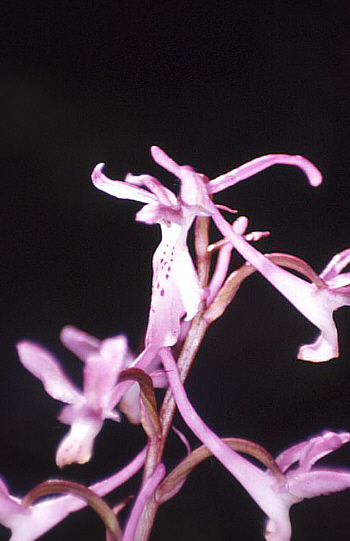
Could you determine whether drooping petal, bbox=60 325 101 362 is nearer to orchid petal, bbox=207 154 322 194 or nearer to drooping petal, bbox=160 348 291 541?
drooping petal, bbox=160 348 291 541

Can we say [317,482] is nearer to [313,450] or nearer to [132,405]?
[313,450]

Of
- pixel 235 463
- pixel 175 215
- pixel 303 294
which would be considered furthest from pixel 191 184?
pixel 235 463

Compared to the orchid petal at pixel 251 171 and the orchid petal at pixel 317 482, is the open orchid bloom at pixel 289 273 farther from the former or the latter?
the orchid petal at pixel 317 482

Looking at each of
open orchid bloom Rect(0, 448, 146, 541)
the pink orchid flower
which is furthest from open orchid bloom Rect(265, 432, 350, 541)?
open orchid bloom Rect(0, 448, 146, 541)

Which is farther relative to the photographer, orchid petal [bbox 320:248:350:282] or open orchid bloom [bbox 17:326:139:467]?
orchid petal [bbox 320:248:350:282]

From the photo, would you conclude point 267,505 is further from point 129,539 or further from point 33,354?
point 33,354

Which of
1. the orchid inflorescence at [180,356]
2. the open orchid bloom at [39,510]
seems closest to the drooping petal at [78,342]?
the orchid inflorescence at [180,356]
